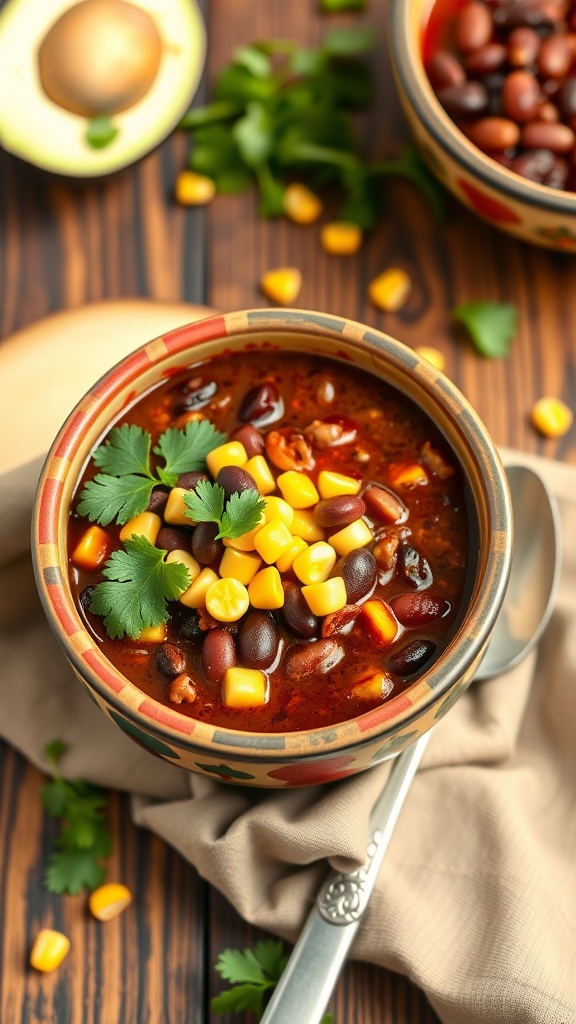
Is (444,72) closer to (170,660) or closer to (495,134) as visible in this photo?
(495,134)

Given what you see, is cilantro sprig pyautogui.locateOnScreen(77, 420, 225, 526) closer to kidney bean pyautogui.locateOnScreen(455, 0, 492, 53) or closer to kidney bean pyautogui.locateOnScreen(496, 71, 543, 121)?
kidney bean pyautogui.locateOnScreen(496, 71, 543, 121)

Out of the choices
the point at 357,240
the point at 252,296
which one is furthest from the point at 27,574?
the point at 357,240

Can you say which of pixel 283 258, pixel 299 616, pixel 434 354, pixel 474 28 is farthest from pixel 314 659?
pixel 474 28

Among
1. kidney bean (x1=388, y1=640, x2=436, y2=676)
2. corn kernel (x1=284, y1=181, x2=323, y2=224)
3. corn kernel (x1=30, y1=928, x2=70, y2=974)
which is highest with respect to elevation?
corn kernel (x1=284, y1=181, x2=323, y2=224)

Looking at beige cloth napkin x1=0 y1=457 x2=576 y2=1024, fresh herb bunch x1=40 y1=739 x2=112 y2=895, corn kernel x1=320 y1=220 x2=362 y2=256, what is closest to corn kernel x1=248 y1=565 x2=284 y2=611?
beige cloth napkin x1=0 y1=457 x2=576 y2=1024

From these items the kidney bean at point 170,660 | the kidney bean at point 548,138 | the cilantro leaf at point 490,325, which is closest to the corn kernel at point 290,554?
the kidney bean at point 170,660

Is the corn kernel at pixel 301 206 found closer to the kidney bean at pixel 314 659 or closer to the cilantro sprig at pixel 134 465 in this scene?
the cilantro sprig at pixel 134 465
